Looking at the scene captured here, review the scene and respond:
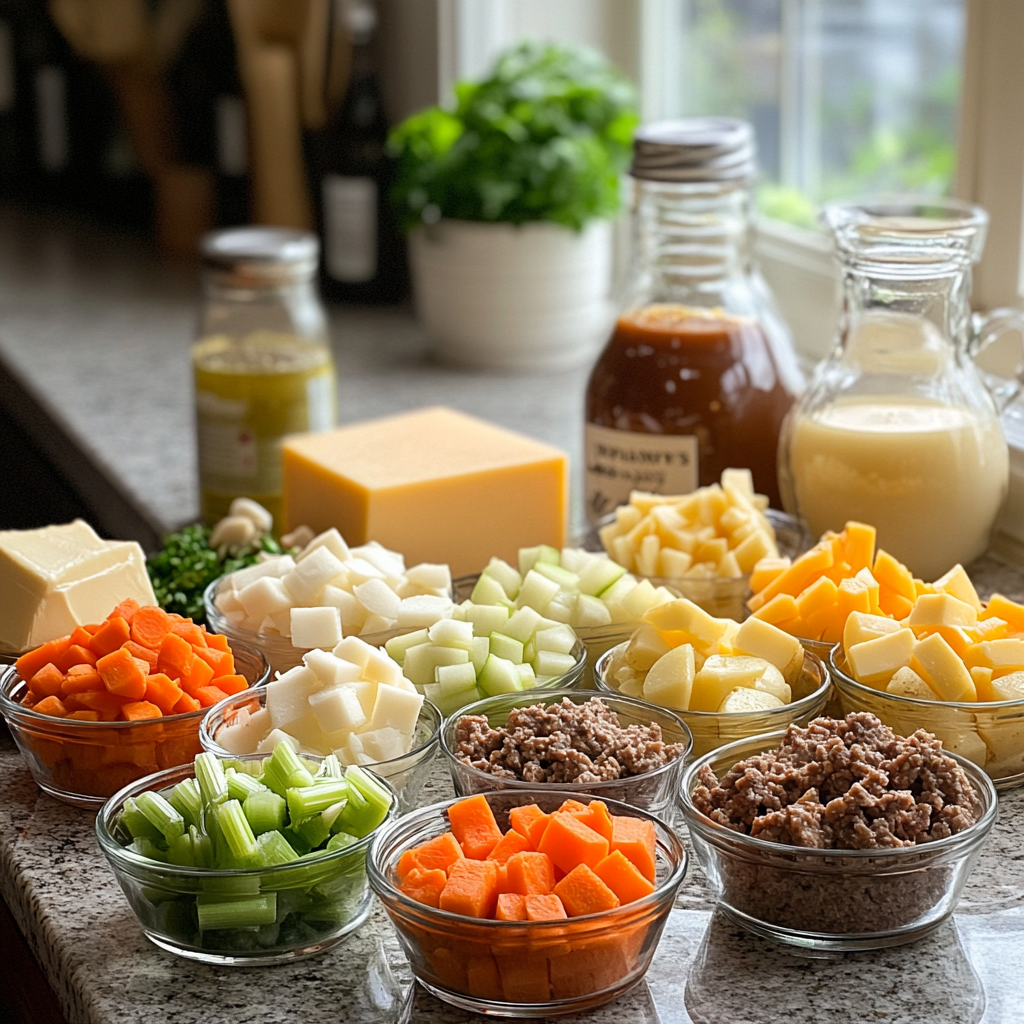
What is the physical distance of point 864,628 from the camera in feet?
3.21

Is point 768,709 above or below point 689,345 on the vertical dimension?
below

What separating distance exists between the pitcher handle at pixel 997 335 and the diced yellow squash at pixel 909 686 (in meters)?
0.43

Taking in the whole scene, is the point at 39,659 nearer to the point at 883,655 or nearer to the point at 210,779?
the point at 210,779

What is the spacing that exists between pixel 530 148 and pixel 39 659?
133cm

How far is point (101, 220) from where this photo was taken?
3.66m

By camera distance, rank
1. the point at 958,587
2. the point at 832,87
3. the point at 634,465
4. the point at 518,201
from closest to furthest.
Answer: the point at 958,587
the point at 634,465
the point at 832,87
the point at 518,201

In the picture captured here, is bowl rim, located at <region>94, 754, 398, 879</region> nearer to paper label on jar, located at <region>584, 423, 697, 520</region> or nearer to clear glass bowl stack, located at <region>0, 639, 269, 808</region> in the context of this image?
clear glass bowl stack, located at <region>0, 639, 269, 808</region>

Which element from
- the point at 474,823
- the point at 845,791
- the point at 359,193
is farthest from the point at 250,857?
the point at 359,193

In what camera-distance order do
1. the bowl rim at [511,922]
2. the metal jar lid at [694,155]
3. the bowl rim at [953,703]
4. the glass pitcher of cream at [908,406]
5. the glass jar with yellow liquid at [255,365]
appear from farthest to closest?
the glass jar with yellow liquid at [255,365]
the metal jar lid at [694,155]
the glass pitcher of cream at [908,406]
the bowl rim at [953,703]
the bowl rim at [511,922]

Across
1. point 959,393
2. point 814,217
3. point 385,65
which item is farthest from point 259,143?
point 959,393

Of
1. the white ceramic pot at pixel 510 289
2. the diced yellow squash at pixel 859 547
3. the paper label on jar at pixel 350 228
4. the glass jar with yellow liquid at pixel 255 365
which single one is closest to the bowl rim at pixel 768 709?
the diced yellow squash at pixel 859 547

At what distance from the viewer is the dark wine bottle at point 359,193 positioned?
2508mm

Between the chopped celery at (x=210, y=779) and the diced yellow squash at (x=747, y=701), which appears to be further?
the diced yellow squash at (x=747, y=701)

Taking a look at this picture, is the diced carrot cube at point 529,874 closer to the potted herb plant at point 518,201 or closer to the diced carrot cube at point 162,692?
the diced carrot cube at point 162,692
